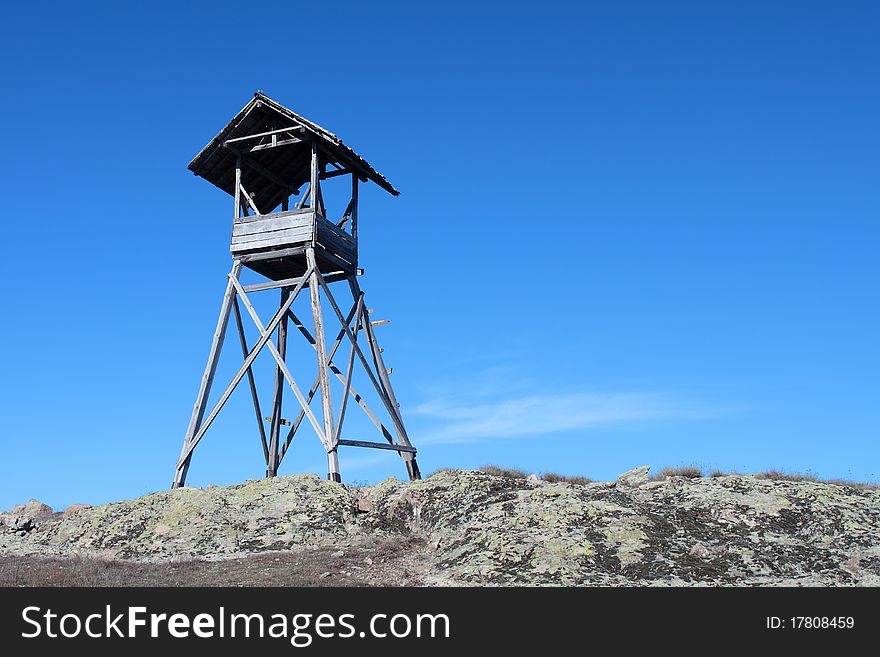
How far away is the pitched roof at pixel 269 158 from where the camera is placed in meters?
23.5

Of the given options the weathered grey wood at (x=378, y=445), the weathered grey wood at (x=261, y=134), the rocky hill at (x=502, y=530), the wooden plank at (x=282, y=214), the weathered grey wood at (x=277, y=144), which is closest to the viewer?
the rocky hill at (x=502, y=530)

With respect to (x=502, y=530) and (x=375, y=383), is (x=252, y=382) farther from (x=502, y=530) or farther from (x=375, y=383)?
(x=502, y=530)

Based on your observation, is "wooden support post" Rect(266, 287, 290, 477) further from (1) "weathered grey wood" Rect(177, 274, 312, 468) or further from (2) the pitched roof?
(2) the pitched roof

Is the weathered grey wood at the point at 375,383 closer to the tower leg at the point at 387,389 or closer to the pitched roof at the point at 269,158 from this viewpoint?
the tower leg at the point at 387,389

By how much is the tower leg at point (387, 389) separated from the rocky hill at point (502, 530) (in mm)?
3417

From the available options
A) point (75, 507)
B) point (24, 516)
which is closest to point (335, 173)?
point (75, 507)

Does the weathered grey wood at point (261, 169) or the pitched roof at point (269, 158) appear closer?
the pitched roof at point (269, 158)

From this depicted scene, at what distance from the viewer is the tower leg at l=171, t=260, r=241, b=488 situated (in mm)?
21734

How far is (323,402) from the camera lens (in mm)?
20938

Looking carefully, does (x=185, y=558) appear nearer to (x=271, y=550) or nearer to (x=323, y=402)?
(x=271, y=550)

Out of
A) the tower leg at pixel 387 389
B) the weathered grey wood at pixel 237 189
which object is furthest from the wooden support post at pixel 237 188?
the tower leg at pixel 387 389

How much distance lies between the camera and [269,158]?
25.5 m
